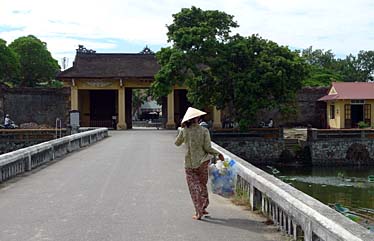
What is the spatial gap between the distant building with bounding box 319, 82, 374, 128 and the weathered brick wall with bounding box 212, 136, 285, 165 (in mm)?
8609

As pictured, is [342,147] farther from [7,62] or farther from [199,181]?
[7,62]

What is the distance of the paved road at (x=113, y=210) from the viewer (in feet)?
23.7

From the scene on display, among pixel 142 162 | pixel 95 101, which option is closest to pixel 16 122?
pixel 95 101

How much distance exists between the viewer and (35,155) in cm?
1553

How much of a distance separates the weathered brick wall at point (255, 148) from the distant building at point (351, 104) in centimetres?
861

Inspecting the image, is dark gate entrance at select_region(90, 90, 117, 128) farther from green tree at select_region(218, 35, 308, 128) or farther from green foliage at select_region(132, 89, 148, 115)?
green foliage at select_region(132, 89, 148, 115)

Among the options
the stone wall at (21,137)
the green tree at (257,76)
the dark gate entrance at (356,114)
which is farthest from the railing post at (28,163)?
the dark gate entrance at (356,114)

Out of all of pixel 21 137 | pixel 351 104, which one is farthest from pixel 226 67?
pixel 351 104

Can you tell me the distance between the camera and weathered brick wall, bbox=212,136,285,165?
112 feet

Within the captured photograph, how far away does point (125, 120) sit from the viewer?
1663 inches

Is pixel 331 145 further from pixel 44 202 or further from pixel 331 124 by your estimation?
pixel 44 202

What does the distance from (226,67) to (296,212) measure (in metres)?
25.4

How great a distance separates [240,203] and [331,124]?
35762 mm

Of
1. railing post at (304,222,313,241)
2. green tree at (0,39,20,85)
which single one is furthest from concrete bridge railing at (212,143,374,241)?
green tree at (0,39,20,85)
